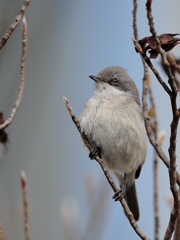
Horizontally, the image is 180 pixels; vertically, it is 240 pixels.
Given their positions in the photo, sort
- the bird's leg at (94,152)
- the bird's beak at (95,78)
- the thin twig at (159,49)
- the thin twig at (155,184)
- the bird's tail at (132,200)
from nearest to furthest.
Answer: the thin twig at (159,49)
the thin twig at (155,184)
the bird's leg at (94,152)
the bird's beak at (95,78)
the bird's tail at (132,200)

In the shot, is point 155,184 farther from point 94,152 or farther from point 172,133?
point 94,152

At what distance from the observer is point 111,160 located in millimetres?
3930

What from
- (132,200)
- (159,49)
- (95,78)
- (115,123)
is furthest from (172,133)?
(132,200)

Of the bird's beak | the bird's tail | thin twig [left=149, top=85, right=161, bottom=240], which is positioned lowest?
the bird's tail

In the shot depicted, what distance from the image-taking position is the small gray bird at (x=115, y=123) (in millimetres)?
3676

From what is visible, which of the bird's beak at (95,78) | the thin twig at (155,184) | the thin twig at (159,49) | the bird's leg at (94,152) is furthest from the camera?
the bird's beak at (95,78)

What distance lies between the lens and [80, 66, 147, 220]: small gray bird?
3.68 m

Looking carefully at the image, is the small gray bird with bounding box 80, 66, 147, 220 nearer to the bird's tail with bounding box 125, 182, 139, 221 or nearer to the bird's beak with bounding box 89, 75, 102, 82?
the bird's beak with bounding box 89, 75, 102, 82

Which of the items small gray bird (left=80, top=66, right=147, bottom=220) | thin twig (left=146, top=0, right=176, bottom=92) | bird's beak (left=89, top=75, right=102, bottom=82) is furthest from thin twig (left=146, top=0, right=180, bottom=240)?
bird's beak (left=89, top=75, right=102, bottom=82)

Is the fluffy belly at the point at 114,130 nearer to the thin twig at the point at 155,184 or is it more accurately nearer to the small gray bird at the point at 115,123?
the small gray bird at the point at 115,123

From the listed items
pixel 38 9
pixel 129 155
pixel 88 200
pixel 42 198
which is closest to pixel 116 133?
pixel 129 155

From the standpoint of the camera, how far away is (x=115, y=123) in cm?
366

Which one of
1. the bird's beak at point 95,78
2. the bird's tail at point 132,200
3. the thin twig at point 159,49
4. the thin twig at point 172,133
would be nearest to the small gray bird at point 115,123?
the bird's beak at point 95,78

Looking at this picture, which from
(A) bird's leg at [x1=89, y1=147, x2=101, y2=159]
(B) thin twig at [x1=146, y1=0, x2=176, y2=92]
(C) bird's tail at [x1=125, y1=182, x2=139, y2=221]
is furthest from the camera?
(C) bird's tail at [x1=125, y1=182, x2=139, y2=221]
